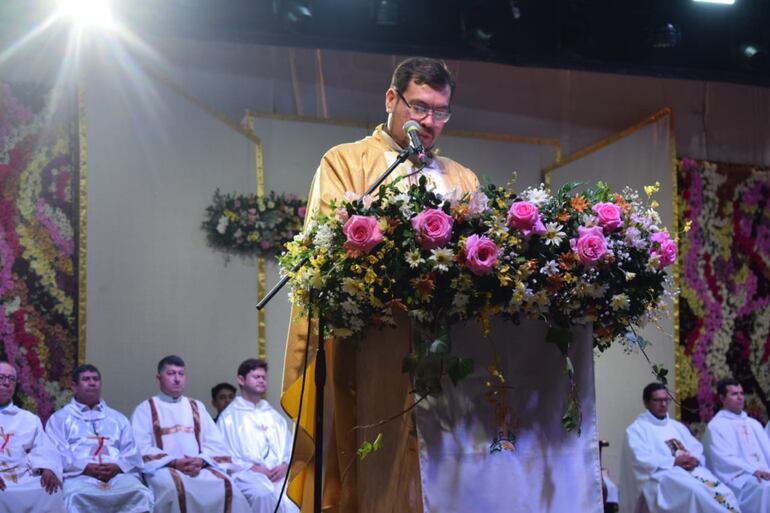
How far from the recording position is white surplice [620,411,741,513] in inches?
308

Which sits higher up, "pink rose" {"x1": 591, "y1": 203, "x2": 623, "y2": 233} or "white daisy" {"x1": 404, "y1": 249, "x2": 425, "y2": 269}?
"pink rose" {"x1": 591, "y1": 203, "x2": 623, "y2": 233}

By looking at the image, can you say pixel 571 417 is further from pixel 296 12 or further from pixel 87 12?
pixel 87 12

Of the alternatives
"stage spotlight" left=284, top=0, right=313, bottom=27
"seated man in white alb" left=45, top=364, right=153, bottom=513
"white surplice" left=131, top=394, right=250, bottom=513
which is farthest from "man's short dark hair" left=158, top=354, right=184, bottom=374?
"stage spotlight" left=284, top=0, right=313, bottom=27

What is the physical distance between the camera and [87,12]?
8148 millimetres

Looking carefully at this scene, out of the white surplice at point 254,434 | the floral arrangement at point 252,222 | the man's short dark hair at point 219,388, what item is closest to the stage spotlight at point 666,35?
the floral arrangement at point 252,222

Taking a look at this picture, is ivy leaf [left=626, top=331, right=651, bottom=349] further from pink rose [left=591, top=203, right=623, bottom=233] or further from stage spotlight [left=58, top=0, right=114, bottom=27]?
stage spotlight [left=58, top=0, right=114, bottom=27]

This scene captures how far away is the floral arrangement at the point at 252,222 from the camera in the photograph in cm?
838

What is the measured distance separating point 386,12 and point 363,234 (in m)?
5.46

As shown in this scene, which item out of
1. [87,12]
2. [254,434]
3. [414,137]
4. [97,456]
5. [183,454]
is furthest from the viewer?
[87,12]

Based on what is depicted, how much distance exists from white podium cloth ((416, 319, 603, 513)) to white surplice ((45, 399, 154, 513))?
4298 millimetres

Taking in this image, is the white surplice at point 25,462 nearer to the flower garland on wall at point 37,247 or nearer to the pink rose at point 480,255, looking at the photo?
the flower garland on wall at point 37,247

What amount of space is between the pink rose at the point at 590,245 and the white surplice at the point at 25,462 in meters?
4.68

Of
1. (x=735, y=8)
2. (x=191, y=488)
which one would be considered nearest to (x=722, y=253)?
(x=735, y=8)

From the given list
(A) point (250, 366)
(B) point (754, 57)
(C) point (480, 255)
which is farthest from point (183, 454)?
(B) point (754, 57)
